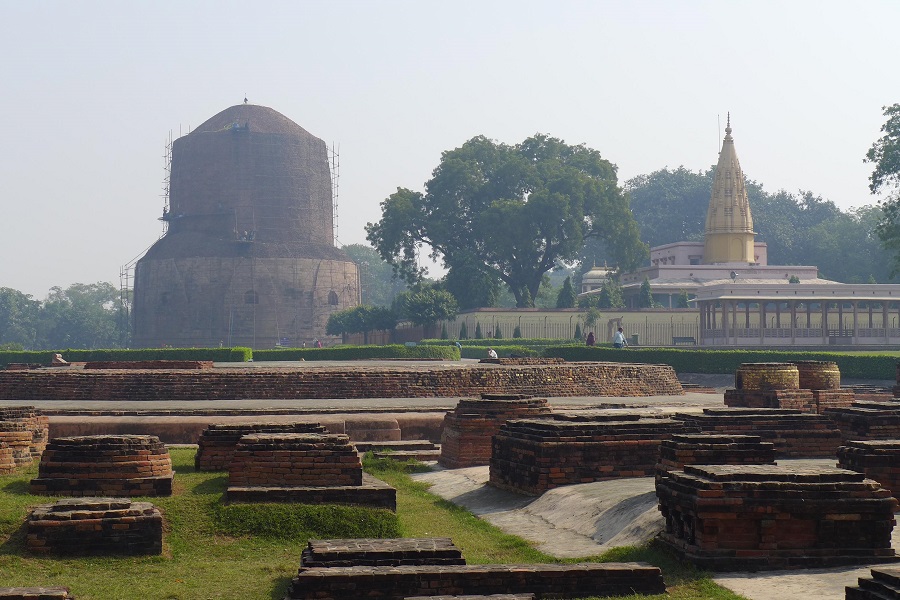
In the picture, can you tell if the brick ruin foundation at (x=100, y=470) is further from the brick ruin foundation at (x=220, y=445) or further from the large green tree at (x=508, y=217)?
the large green tree at (x=508, y=217)

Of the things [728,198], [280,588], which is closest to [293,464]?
[280,588]

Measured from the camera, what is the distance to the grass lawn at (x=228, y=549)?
528 cm

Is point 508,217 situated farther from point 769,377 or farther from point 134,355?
point 769,377

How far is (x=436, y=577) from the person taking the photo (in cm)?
482

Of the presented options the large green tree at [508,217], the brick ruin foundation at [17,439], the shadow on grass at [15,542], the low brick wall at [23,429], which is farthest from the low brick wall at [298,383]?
the large green tree at [508,217]

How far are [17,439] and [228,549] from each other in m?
2.81

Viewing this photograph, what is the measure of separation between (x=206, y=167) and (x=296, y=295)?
7885 mm

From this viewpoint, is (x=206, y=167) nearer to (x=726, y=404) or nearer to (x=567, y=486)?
(x=726, y=404)

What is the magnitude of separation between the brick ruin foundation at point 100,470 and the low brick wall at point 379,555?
2.05 metres

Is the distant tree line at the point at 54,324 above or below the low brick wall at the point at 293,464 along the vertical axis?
above

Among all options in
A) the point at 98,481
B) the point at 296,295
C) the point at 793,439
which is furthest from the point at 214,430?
the point at 296,295

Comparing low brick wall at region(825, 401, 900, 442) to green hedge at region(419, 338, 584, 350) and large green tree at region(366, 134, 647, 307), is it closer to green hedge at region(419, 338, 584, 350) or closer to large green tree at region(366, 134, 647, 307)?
green hedge at region(419, 338, 584, 350)

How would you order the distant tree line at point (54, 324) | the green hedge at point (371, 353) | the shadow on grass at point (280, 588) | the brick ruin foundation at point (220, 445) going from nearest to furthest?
1. the shadow on grass at point (280, 588)
2. the brick ruin foundation at point (220, 445)
3. the green hedge at point (371, 353)
4. the distant tree line at point (54, 324)

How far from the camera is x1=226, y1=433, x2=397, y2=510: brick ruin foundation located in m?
6.92
